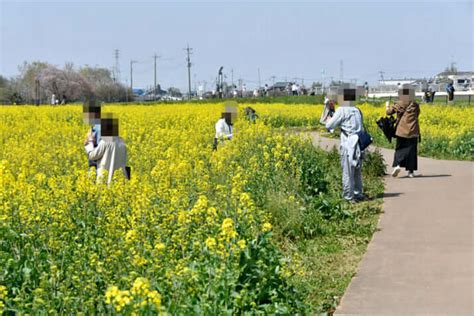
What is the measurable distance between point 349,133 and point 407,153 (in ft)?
10.3

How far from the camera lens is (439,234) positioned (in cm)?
877

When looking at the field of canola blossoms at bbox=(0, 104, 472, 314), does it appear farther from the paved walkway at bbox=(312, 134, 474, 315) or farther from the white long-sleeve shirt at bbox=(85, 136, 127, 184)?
the white long-sleeve shirt at bbox=(85, 136, 127, 184)

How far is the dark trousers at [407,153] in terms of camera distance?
45.4 feet

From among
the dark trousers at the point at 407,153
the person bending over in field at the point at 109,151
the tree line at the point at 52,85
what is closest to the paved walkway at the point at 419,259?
the dark trousers at the point at 407,153

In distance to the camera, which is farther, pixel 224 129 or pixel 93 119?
pixel 224 129

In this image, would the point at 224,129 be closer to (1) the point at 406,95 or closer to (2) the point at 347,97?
(2) the point at 347,97

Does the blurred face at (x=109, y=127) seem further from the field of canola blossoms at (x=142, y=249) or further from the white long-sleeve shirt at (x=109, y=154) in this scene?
the field of canola blossoms at (x=142, y=249)

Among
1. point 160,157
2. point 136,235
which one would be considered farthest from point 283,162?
point 136,235

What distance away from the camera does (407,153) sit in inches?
547

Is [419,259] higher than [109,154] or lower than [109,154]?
lower

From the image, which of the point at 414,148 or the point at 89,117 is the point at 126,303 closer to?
the point at 89,117

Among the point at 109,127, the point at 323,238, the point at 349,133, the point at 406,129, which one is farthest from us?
the point at 406,129

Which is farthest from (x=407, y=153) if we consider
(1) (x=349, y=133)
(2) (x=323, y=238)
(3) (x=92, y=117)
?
(3) (x=92, y=117)

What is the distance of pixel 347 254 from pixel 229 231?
11.5 ft
